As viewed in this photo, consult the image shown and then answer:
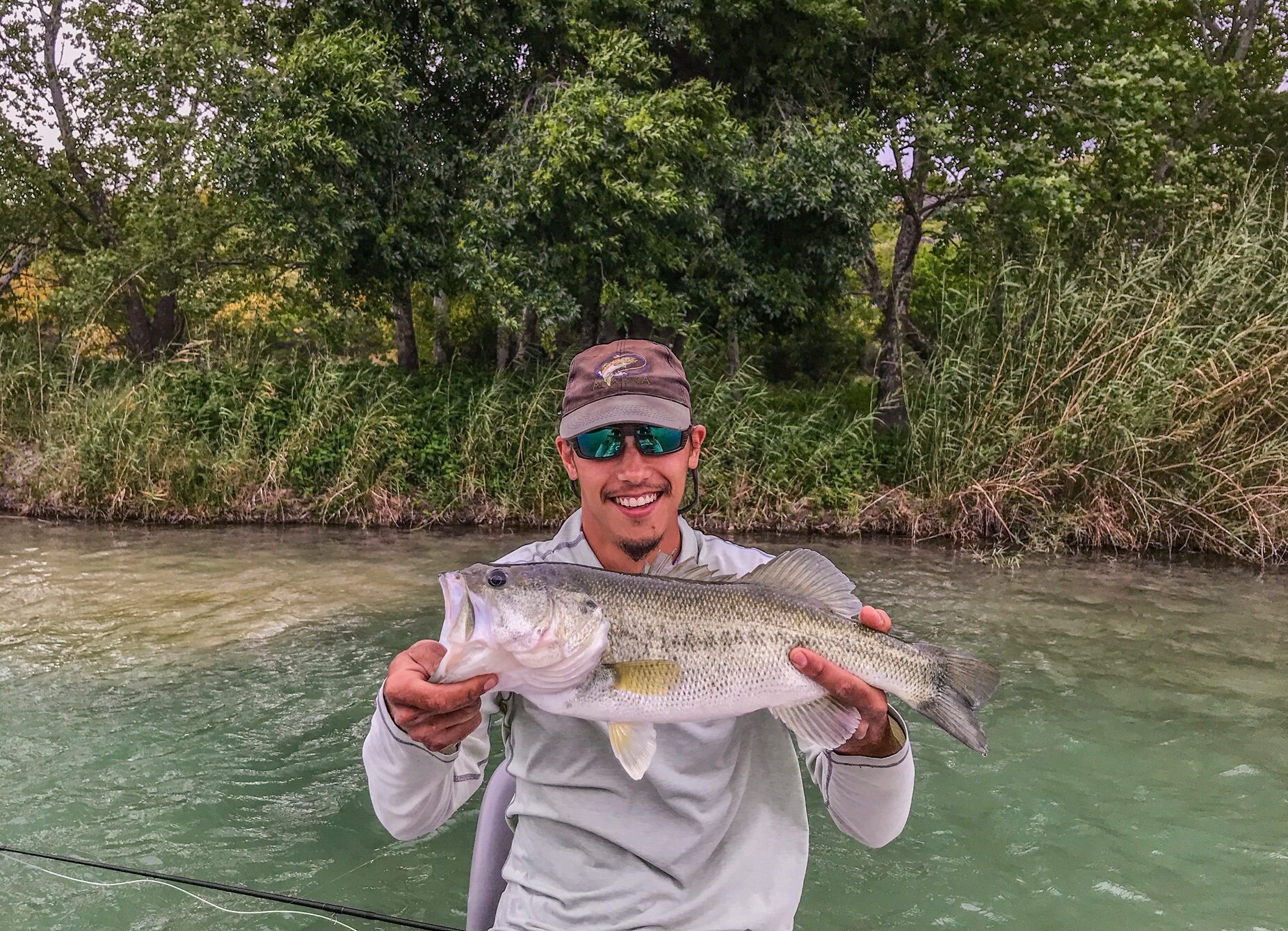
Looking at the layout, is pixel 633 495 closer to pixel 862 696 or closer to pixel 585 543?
pixel 585 543

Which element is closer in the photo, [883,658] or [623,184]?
[883,658]

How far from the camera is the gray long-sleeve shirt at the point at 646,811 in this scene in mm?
2027

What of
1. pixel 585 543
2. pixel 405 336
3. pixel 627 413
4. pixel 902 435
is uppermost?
pixel 405 336

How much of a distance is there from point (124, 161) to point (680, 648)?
69.3ft

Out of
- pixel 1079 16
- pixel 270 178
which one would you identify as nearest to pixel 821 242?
pixel 1079 16

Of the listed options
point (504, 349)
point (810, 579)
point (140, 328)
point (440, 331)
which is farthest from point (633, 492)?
point (140, 328)

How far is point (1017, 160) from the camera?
43.0 feet

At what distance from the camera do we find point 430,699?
184 cm

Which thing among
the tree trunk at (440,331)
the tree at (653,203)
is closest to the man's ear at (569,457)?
the tree at (653,203)

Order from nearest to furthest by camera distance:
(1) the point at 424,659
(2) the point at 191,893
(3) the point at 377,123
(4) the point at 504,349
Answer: (1) the point at 424,659 → (2) the point at 191,893 → (3) the point at 377,123 → (4) the point at 504,349

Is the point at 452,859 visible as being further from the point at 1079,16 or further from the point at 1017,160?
the point at 1079,16

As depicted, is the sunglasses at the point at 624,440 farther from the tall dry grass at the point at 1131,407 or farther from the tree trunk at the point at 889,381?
the tree trunk at the point at 889,381

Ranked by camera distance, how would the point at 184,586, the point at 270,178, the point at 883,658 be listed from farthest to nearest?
the point at 270,178, the point at 184,586, the point at 883,658

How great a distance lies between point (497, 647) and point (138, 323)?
67.4 feet
